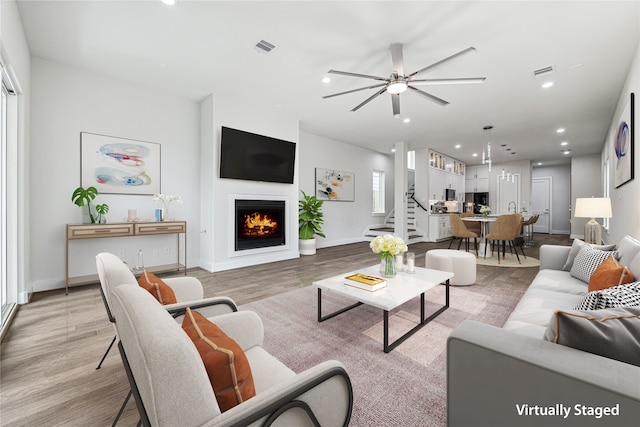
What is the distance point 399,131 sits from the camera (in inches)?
257

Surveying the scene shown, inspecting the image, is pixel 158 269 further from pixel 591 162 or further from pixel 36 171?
pixel 591 162

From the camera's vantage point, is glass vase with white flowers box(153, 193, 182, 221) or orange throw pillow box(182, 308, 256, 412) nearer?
orange throw pillow box(182, 308, 256, 412)

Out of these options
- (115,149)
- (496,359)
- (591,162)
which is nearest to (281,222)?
(115,149)

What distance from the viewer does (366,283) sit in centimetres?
234

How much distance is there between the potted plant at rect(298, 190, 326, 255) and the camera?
20.6 feet

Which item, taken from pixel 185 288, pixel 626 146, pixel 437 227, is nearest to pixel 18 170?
pixel 185 288

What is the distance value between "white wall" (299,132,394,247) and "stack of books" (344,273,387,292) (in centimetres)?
459

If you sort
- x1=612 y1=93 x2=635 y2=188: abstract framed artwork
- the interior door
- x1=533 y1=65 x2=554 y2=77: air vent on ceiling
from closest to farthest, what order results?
x1=612 y1=93 x2=635 y2=188: abstract framed artwork < x1=533 y1=65 x2=554 y2=77: air vent on ceiling < the interior door

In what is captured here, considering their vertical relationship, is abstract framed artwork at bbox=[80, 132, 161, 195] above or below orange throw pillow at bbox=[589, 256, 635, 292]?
above

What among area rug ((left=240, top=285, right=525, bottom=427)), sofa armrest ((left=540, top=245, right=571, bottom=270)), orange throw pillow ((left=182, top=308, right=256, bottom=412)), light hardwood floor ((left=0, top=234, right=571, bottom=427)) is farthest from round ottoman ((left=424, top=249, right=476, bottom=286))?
orange throw pillow ((left=182, top=308, right=256, bottom=412))

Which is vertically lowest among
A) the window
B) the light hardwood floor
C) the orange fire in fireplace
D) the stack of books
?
the light hardwood floor

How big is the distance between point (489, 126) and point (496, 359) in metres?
6.39

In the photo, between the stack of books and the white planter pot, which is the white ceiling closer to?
the stack of books

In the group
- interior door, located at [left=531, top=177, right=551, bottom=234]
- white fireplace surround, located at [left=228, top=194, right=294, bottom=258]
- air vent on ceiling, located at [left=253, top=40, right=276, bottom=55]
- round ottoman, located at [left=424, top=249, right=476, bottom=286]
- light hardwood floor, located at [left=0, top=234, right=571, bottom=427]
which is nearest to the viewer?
light hardwood floor, located at [left=0, top=234, right=571, bottom=427]
